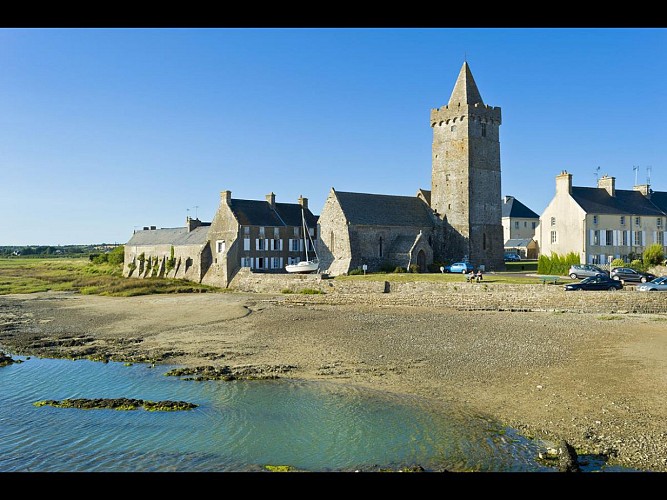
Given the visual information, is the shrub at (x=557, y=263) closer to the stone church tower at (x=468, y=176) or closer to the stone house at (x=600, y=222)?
the stone house at (x=600, y=222)

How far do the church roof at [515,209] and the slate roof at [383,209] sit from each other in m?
26.5

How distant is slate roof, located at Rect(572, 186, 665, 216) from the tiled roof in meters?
31.5

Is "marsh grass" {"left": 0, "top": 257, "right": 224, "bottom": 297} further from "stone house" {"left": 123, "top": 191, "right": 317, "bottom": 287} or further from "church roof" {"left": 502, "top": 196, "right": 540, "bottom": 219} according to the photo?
"church roof" {"left": 502, "top": 196, "right": 540, "bottom": 219}

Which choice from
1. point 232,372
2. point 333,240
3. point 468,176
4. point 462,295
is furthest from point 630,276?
point 232,372

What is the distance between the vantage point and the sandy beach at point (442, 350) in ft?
41.4

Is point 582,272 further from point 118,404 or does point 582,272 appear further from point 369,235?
point 118,404

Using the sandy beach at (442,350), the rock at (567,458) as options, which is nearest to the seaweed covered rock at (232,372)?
the sandy beach at (442,350)

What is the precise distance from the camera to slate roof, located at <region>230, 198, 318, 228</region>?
49.0 m

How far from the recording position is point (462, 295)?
3359 cm

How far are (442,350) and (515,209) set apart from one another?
5769 centimetres

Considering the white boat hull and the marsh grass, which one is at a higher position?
the white boat hull

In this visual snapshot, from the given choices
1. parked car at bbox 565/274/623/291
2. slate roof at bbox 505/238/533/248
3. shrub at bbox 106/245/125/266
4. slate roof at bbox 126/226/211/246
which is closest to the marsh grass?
shrub at bbox 106/245/125/266
